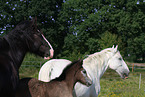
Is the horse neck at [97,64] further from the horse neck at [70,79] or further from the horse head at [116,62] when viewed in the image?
the horse neck at [70,79]

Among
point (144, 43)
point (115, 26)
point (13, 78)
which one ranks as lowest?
point (144, 43)

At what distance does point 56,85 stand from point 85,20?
2234cm

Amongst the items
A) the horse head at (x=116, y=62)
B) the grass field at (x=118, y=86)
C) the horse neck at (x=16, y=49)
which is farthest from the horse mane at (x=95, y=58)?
the horse neck at (x=16, y=49)

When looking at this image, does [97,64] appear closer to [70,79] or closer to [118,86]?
[70,79]

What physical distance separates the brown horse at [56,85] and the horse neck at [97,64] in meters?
0.85

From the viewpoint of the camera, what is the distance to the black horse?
6.86ft

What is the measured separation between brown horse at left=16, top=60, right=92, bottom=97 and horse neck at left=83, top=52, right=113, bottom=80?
0.85 m

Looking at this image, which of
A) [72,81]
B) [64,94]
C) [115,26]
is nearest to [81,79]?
[72,81]

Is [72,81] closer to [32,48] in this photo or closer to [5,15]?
[32,48]

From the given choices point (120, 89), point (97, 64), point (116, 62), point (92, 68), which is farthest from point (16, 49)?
point (120, 89)

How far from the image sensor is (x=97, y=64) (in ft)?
16.5

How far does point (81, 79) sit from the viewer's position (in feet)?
12.6

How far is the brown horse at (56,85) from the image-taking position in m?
3.09

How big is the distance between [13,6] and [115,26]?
1642 centimetres
